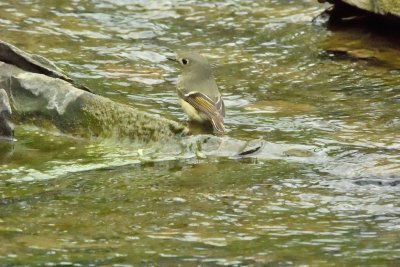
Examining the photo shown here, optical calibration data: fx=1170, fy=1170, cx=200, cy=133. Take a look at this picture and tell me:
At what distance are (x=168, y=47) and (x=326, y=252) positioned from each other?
6237mm

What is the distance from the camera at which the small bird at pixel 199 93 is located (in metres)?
8.33

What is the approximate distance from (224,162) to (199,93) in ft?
5.02

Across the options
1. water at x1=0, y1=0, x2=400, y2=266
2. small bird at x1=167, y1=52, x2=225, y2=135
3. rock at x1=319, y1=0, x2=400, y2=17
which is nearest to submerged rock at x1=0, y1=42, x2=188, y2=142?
water at x1=0, y1=0, x2=400, y2=266

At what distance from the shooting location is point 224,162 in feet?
24.3

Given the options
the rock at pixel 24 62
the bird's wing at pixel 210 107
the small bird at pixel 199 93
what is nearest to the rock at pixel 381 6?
the small bird at pixel 199 93

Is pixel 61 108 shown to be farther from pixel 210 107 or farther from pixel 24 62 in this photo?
pixel 210 107

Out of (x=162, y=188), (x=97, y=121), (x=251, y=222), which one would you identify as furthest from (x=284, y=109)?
(x=251, y=222)

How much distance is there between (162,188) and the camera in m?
6.73

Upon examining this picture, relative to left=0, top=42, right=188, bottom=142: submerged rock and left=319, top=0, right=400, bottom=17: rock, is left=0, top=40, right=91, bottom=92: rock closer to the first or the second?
left=0, top=42, right=188, bottom=142: submerged rock

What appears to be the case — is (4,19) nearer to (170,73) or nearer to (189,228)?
(170,73)

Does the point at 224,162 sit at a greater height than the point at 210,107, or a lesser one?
lesser

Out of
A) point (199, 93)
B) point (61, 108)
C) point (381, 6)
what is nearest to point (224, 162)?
point (61, 108)

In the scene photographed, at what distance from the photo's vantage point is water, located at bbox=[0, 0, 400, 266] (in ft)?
18.4

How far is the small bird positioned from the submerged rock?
23.3 inches
